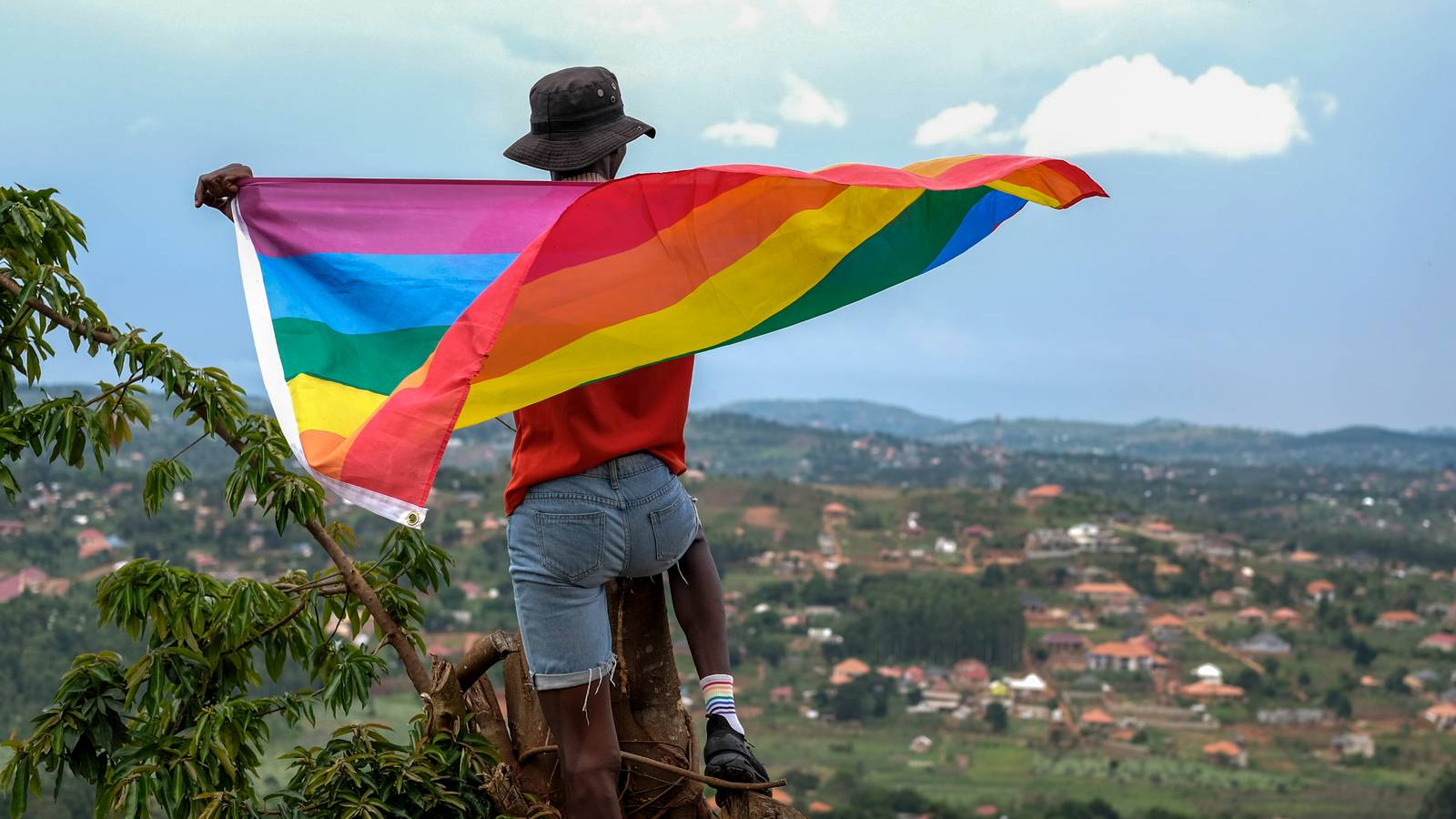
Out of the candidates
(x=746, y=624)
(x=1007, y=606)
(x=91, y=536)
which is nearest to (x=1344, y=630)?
(x=1007, y=606)

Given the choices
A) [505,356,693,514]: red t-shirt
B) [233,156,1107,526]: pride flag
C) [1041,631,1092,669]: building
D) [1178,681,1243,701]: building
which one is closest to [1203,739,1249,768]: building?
[1178,681,1243,701]: building

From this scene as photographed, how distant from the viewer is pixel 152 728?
4641 millimetres

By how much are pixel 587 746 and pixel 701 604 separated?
534 millimetres

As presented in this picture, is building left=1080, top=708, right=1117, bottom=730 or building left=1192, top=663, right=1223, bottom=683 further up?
building left=1192, top=663, right=1223, bottom=683

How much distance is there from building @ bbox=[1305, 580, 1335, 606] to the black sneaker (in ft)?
298

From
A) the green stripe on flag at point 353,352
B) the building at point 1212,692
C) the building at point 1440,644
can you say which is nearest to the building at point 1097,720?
the building at point 1212,692

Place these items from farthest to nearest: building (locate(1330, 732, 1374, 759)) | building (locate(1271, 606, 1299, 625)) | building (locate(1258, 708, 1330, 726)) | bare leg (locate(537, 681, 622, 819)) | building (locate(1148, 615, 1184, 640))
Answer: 1. building (locate(1148, 615, 1184, 640))
2. building (locate(1271, 606, 1299, 625))
3. building (locate(1258, 708, 1330, 726))
4. building (locate(1330, 732, 1374, 759))
5. bare leg (locate(537, 681, 622, 819))

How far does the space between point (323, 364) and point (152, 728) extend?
4.68ft

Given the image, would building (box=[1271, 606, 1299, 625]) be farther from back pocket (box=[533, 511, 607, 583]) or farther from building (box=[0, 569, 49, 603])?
back pocket (box=[533, 511, 607, 583])

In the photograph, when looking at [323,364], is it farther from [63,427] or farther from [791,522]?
[791,522]

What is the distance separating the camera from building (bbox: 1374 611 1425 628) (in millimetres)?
84938

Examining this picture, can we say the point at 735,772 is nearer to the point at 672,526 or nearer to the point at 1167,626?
the point at 672,526

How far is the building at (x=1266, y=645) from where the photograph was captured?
81.7 m

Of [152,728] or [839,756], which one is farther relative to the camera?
[839,756]
